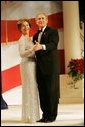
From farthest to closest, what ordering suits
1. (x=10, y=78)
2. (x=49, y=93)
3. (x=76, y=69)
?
(x=10, y=78) → (x=76, y=69) → (x=49, y=93)

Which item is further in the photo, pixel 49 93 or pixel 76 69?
pixel 76 69

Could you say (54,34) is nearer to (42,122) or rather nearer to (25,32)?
(25,32)

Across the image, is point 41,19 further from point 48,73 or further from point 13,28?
point 13,28

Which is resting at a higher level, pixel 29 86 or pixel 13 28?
pixel 13 28

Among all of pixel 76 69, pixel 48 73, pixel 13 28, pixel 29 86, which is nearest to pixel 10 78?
pixel 13 28

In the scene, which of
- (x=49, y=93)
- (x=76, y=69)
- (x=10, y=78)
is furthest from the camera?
(x=10, y=78)

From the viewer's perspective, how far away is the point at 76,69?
6691 mm

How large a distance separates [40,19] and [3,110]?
225 cm

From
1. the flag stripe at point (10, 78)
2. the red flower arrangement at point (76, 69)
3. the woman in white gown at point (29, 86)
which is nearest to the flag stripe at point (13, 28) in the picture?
the flag stripe at point (10, 78)

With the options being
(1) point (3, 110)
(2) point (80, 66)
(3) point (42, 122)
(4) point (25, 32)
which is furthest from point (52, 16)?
(3) point (42, 122)

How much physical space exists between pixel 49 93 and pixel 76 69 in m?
2.56

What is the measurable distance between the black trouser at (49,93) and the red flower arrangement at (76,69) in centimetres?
250

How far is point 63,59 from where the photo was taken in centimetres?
712

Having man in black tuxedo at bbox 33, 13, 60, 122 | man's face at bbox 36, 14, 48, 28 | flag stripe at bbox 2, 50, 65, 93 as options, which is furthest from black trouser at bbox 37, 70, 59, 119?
flag stripe at bbox 2, 50, 65, 93
